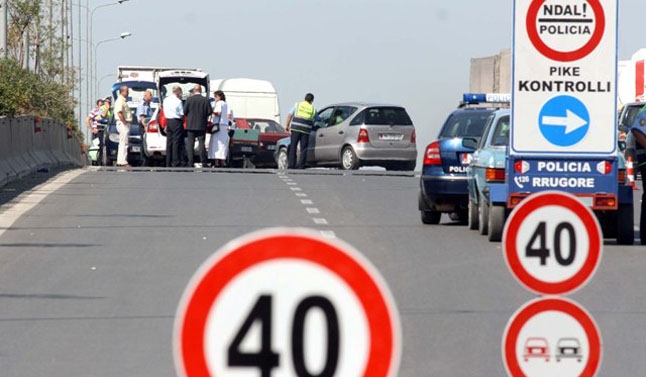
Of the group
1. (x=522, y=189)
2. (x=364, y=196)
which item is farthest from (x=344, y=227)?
(x=364, y=196)

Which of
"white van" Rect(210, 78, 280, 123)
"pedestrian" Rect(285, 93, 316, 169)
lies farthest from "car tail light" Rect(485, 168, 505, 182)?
"white van" Rect(210, 78, 280, 123)

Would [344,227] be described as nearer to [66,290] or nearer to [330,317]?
[66,290]

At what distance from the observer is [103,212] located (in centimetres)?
2170

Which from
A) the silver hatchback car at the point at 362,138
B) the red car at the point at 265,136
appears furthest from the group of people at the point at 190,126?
the red car at the point at 265,136

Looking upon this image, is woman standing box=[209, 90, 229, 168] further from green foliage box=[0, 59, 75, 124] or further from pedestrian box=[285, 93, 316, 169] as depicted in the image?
green foliage box=[0, 59, 75, 124]

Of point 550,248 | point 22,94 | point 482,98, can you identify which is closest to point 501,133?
point 482,98

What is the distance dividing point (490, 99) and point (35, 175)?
7.92 meters

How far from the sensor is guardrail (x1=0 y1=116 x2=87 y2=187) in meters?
26.9

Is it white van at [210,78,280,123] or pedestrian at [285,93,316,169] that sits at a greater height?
white van at [210,78,280,123]

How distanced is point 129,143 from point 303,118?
8.18 meters

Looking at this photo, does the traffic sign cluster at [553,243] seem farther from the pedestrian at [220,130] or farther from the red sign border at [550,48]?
the pedestrian at [220,130]

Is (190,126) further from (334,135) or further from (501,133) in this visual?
(501,133)

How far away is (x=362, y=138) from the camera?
38.8m

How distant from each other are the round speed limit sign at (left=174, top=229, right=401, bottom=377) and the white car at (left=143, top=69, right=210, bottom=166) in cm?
3325
